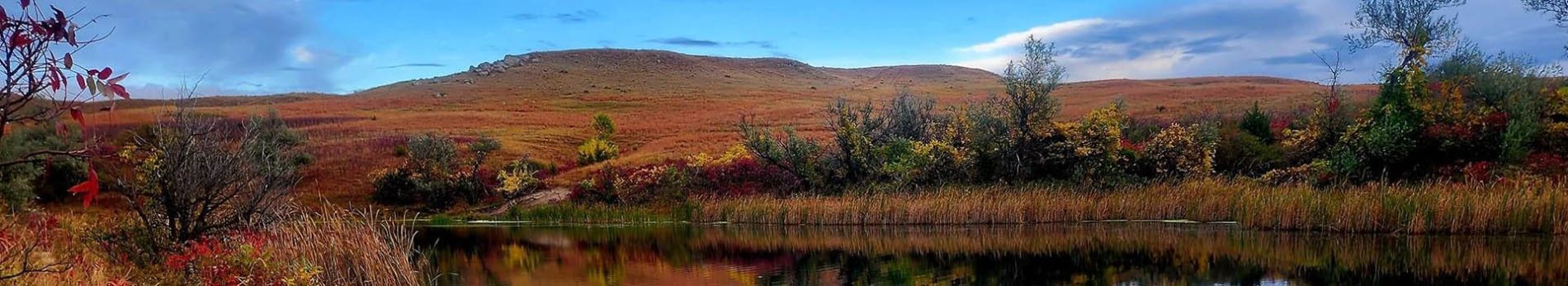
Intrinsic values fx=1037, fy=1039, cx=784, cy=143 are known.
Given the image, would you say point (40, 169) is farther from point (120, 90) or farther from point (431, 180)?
point (120, 90)

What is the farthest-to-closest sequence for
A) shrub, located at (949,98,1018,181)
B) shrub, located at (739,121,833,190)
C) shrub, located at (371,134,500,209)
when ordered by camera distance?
1. shrub, located at (371,134,500,209)
2. shrub, located at (739,121,833,190)
3. shrub, located at (949,98,1018,181)

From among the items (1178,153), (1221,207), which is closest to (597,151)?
(1178,153)

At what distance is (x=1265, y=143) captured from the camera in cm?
3253

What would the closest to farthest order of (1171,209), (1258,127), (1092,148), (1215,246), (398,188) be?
(1215,246) < (1171,209) < (1092,148) < (1258,127) < (398,188)

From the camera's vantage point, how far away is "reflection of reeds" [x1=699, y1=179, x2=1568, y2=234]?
64.8 ft

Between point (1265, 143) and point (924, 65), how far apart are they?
448 feet

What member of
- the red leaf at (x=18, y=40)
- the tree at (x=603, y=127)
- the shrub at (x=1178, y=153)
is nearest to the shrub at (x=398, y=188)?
the tree at (x=603, y=127)

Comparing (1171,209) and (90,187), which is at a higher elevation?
(90,187)

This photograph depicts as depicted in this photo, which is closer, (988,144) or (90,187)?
(90,187)

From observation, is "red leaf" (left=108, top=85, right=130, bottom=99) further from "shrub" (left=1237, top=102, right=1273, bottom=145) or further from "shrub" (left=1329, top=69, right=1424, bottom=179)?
"shrub" (left=1237, top=102, right=1273, bottom=145)

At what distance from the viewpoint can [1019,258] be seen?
19844mm

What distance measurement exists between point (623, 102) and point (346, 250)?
84.5 meters

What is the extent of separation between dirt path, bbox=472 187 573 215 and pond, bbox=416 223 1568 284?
10.6 m

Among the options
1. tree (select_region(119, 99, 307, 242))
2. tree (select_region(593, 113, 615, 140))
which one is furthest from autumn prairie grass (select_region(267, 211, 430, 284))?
tree (select_region(593, 113, 615, 140))
